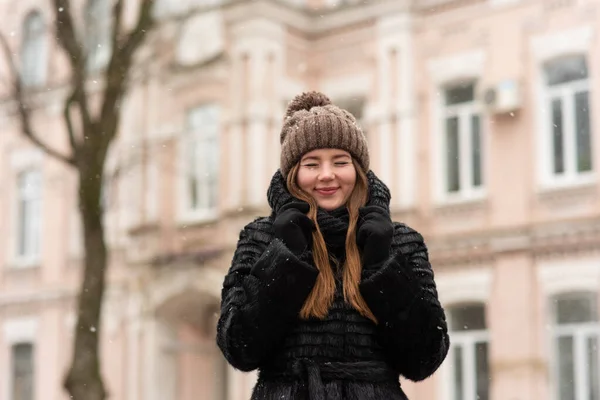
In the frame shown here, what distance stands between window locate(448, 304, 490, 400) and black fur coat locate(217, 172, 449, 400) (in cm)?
1076

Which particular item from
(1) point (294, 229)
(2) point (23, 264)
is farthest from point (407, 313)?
(2) point (23, 264)

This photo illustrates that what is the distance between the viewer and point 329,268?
2.93 meters

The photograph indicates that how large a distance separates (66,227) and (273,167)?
463 centimetres

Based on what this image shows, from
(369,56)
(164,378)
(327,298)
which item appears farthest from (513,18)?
(327,298)

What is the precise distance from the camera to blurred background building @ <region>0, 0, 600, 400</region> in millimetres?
12953

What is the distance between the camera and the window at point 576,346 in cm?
1243

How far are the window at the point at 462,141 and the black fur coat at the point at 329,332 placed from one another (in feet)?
36.3

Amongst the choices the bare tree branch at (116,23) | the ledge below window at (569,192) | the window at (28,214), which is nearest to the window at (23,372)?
the window at (28,214)

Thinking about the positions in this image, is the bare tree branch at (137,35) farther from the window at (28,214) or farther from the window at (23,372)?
the window at (23,372)

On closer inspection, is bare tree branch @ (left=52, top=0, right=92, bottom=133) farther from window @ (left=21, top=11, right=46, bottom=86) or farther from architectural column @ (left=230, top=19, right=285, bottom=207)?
window @ (left=21, top=11, right=46, bottom=86)

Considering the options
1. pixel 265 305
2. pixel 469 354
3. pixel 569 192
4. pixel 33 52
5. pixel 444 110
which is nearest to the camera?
pixel 265 305

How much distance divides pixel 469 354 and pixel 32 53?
10.1 meters

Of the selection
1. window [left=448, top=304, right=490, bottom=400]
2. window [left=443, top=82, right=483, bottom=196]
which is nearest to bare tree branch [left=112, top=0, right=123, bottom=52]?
window [left=443, top=82, right=483, bottom=196]

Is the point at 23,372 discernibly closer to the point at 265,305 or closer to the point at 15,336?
the point at 15,336
